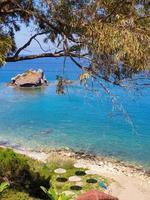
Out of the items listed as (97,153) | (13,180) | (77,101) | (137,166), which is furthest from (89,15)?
(77,101)

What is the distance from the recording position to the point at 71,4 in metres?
10.0

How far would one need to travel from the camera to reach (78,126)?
38.0 m

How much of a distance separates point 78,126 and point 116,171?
15.2 metres

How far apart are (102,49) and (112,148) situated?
68.3ft

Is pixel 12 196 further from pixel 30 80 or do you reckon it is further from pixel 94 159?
pixel 30 80

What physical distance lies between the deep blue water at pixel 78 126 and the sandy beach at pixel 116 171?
179 cm

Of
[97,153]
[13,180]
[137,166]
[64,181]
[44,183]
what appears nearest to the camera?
[13,180]

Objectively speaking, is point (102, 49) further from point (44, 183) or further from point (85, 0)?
point (44, 183)

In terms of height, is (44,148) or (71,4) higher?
(71,4)

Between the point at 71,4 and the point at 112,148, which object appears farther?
the point at 112,148

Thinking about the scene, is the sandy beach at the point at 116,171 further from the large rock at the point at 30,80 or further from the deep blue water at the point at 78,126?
the large rock at the point at 30,80

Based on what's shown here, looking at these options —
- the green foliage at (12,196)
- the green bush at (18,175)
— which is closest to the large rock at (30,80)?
the green bush at (18,175)

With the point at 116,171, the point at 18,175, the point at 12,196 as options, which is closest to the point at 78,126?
the point at 116,171

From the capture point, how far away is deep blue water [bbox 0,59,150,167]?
97.5 feet
